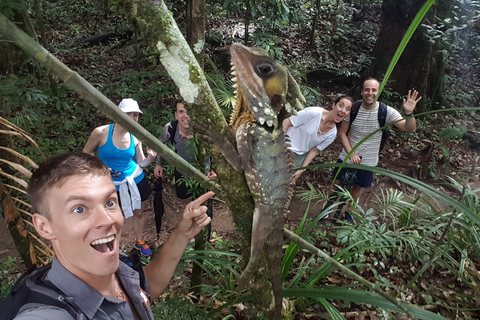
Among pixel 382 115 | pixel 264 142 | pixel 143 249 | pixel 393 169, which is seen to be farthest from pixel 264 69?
pixel 393 169

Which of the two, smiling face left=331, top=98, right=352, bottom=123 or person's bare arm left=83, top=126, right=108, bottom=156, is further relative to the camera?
smiling face left=331, top=98, right=352, bottom=123

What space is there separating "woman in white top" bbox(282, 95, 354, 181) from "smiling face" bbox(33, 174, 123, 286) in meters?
2.80

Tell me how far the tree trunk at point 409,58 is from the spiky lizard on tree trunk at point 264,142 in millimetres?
6707

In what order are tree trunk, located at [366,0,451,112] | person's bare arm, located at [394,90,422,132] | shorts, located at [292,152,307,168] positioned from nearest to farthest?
person's bare arm, located at [394,90,422,132] < shorts, located at [292,152,307,168] < tree trunk, located at [366,0,451,112]

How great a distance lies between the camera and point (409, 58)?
24.9ft

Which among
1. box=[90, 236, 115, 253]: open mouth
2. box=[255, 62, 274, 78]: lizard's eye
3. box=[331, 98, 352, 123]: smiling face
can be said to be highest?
box=[255, 62, 274, 78]: lizard's eye

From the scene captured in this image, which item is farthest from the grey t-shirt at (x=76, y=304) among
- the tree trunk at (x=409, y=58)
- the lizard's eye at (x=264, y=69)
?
the tree trunk at (x=409, y=58)

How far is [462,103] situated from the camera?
25.9 ft

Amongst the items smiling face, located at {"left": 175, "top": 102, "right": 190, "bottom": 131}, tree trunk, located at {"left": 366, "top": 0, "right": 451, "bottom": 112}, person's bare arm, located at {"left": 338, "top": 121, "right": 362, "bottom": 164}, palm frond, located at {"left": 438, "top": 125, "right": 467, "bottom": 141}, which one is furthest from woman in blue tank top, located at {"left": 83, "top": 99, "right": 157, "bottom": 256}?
palm frond, located at {"left": 438, "top": 125, "right": 467, "bottom": 141}

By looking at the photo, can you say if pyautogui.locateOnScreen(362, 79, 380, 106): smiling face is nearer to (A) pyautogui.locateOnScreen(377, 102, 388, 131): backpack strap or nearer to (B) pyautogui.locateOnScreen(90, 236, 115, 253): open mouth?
(A) pyautogui.locateOnScreen(377, 102, 388, 131): backpack strap

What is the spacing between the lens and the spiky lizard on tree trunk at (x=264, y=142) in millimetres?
1857

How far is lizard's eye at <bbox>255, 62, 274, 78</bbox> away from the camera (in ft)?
6.33

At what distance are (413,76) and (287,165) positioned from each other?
23.8 ft

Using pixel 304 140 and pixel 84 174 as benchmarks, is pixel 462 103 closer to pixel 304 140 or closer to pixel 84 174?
pixel 304 140
